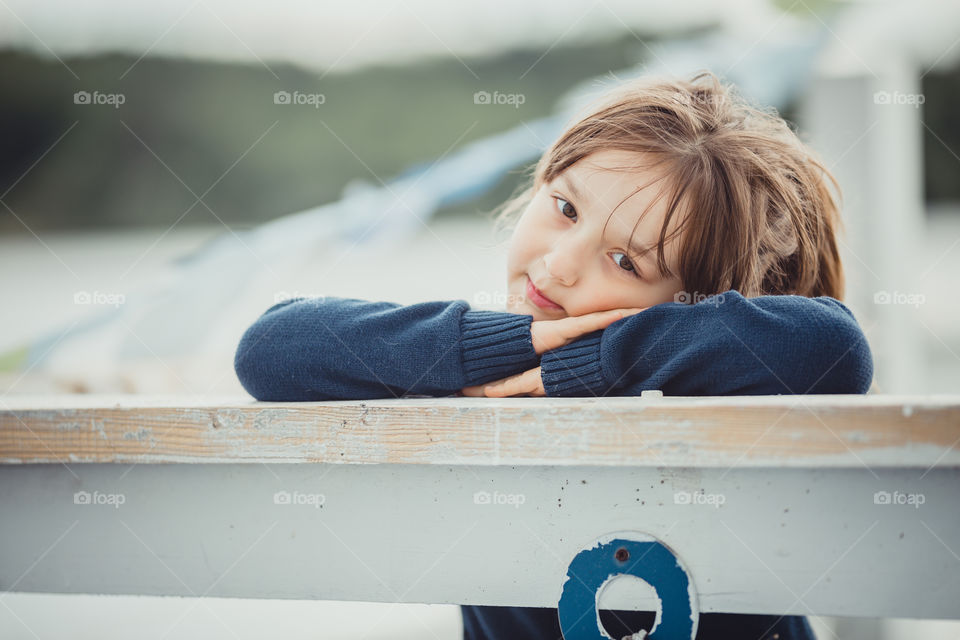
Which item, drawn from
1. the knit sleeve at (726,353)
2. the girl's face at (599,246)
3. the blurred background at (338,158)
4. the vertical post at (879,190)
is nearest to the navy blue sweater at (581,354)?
the knit sleeve at (726,353)

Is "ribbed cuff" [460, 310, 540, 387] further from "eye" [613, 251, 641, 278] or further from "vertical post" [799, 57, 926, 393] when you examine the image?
"vertical post" [799, 57, 926, 393]

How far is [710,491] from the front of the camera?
612 mm

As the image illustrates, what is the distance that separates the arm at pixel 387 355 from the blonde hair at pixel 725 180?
0.24 m

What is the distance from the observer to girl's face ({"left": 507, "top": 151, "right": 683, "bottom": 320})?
89 centimetres

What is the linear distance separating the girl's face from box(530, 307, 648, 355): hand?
0.27 ft

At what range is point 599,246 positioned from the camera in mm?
902

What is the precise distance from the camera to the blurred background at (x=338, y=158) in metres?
1.90

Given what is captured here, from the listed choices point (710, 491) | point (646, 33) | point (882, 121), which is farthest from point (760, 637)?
point (646, 33)

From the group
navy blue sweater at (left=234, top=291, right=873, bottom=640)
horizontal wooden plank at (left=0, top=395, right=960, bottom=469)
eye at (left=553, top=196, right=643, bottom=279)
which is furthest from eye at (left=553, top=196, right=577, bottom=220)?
horizontal wooden plank at (left=0, top=395, right=960, bottom=469)

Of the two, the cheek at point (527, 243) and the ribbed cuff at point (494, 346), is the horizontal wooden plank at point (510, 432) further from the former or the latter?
the cheek at point (527, 243)

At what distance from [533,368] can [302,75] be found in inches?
304

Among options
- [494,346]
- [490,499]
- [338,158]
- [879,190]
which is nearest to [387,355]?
[494,346]

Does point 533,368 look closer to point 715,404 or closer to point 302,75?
point 715,404

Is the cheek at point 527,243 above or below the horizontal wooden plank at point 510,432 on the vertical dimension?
above
